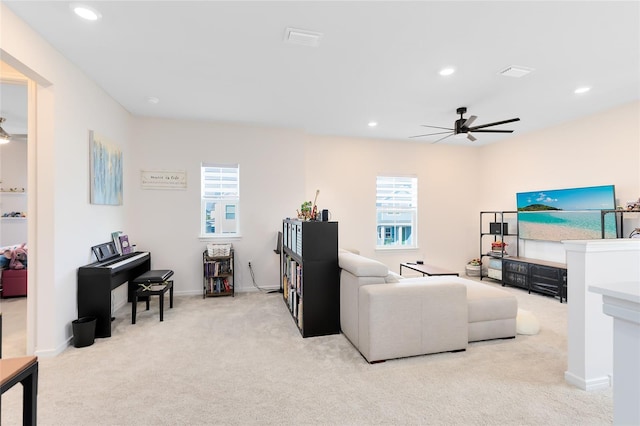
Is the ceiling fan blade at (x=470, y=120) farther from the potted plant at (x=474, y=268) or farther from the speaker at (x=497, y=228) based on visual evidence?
the potted plant at (x=474, y=268)

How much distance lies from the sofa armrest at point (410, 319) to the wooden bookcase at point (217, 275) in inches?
106

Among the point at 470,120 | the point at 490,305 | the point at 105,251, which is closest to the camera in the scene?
the point at 490,305

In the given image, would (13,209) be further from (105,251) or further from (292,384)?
(292,384)

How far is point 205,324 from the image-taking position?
3.46 m

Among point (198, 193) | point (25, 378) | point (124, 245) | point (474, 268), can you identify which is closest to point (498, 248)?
point (474, 268)

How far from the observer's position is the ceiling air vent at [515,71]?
3.05m

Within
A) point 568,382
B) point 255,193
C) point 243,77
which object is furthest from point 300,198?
point 568,382

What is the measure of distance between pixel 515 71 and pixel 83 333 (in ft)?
16.5

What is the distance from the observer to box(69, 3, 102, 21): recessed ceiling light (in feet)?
7.12

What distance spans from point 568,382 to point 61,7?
470cm

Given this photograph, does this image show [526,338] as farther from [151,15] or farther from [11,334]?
[11,334]

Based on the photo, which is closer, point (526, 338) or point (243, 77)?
point (526, 338)

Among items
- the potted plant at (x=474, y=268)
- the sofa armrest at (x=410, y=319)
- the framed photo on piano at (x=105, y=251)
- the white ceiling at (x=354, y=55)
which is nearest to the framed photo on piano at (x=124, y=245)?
the framed photo on piano at (x=105, y=251)

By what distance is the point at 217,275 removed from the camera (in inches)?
182
